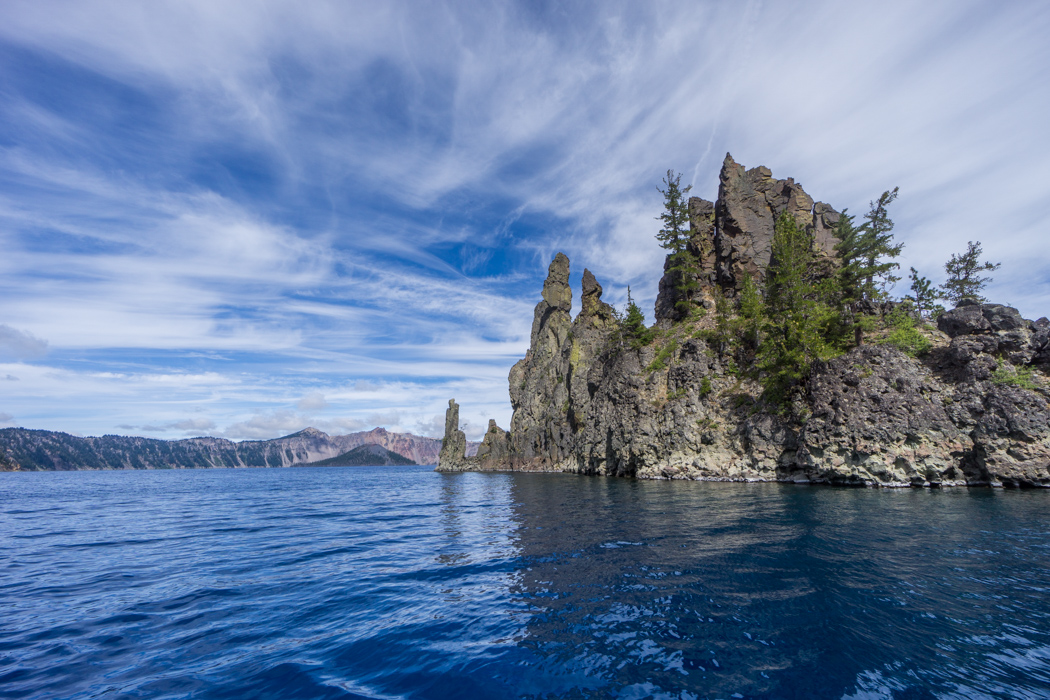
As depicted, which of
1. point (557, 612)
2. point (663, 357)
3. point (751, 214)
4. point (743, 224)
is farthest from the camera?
point (751, 214)

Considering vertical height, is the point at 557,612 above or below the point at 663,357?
below

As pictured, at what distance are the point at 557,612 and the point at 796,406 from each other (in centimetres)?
4270

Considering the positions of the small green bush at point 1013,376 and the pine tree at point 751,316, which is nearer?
the small green bush at point 1013,376

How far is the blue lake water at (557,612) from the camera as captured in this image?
7191 millimetres

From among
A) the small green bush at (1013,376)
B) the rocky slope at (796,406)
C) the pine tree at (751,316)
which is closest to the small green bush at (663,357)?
the rocky slope at (796,406)

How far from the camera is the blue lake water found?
719cm

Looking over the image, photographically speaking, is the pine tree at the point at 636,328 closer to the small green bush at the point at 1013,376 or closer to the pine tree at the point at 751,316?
the pine tree at the point at 751,316

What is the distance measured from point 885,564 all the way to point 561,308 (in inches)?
4508

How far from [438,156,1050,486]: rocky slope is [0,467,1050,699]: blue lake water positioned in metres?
14.2

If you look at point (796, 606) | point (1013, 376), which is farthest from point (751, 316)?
point (796, 606)

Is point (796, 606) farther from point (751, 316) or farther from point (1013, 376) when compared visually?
point (751, 316)

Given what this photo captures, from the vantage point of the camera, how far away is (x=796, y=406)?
1683 inches

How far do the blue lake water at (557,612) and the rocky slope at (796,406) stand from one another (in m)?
14.2

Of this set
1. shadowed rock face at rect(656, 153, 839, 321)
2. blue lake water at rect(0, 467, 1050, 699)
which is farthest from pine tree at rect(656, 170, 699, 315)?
blue lake water at rect(0, 467, 1050, 699)
